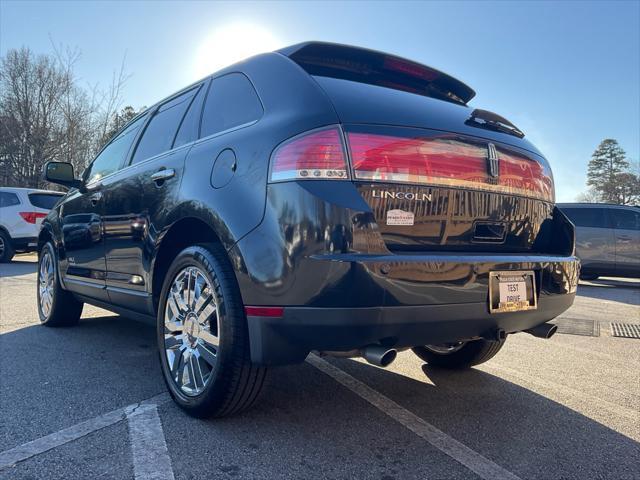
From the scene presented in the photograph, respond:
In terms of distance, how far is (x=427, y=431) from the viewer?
2314 millimetres

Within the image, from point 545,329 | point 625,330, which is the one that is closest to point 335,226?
point 545,329

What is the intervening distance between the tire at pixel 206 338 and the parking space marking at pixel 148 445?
0.15m

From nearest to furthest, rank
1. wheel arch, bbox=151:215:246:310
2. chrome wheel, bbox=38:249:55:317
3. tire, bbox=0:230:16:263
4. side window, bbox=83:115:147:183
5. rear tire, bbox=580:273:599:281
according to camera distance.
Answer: wheel arch, bbox=151:215:246:310, side window, bbox=83:115:147:183, chrome wheel, bbox=38:249:55:317, rear tire, bbox=580:273:599:281, tire, bbox=0:230:16:263

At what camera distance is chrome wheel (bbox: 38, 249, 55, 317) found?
14.9 ft

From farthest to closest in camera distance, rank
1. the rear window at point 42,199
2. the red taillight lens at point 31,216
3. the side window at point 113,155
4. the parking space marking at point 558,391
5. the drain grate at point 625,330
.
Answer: the rear window at point 42,199
the red taillight lens at point 31,216
the drain grate at point 625,330
the side window at point 113,155
the parking space marking at point 558,391

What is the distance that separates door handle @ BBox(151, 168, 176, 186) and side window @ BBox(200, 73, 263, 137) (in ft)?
0.86

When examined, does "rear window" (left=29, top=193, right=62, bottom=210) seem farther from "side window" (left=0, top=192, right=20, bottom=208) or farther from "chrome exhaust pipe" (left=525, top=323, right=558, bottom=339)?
"chrome exhaust pipe" (left=525, top=323, right=558, bottom=339)

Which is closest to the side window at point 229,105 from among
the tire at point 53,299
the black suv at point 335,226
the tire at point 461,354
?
the black suv at point 335,226

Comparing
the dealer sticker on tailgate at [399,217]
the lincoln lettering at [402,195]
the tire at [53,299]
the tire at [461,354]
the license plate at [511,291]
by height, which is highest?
the lincoln lettering at [402,195]

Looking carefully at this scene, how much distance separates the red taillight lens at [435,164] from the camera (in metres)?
1.98

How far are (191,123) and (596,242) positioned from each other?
985 centimetres

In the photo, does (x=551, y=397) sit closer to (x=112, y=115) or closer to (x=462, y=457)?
(x=462, y=457)

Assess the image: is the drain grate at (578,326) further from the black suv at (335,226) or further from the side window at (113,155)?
the side window at (113,155)

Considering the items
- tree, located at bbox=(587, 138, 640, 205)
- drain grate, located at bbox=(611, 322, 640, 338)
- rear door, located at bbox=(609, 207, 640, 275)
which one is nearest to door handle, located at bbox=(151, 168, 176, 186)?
drain grate, located at bbox=(611, 322, 640, 338)
